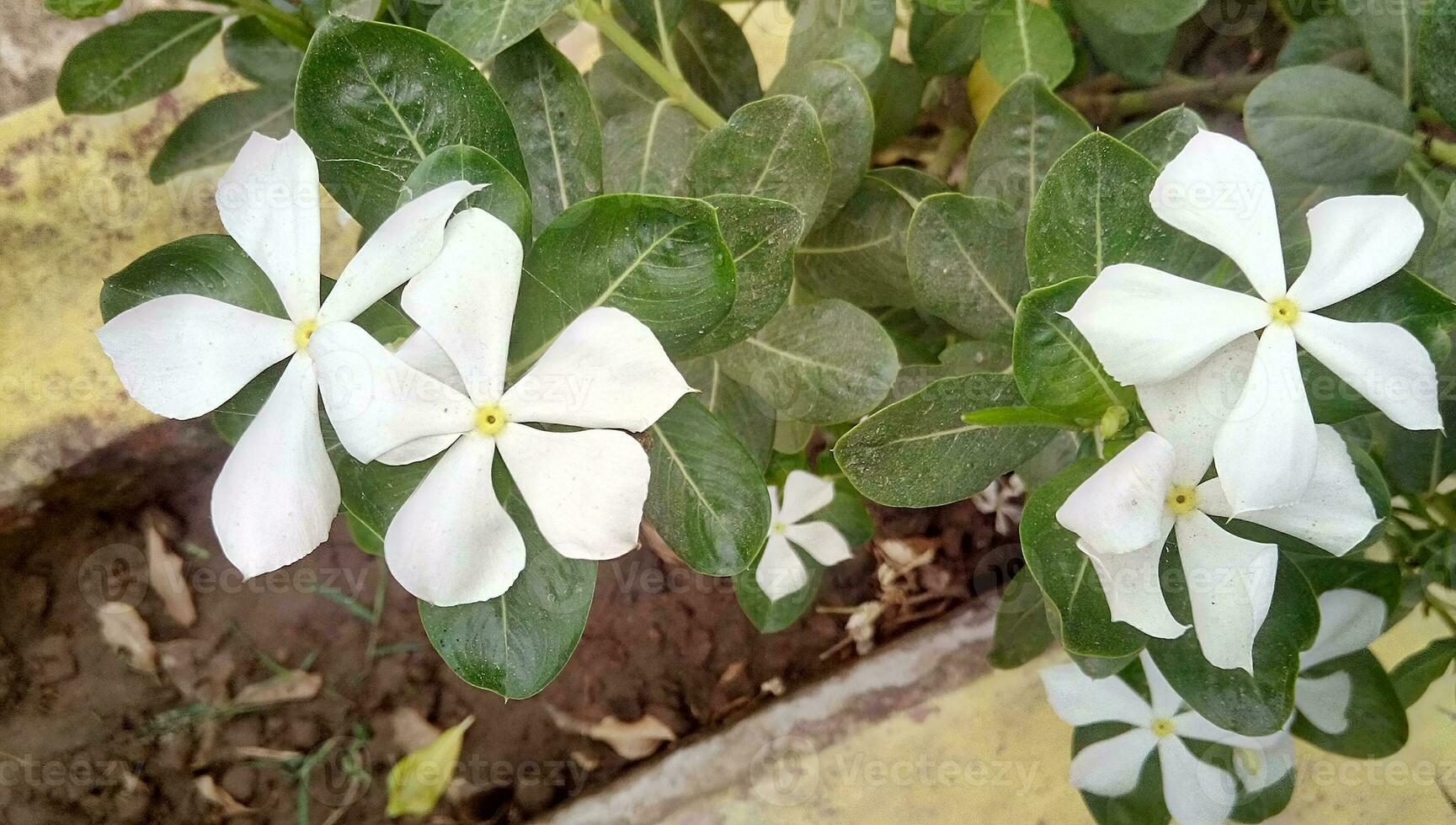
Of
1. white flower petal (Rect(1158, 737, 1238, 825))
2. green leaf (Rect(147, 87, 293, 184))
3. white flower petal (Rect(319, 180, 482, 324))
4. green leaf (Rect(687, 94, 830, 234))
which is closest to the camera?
white flower petal (Rect(319, 180, 482, 324))

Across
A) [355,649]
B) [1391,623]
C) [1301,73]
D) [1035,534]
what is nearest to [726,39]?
[1301,73]

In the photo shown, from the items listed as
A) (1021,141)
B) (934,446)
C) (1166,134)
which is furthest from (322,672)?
(1166,134)

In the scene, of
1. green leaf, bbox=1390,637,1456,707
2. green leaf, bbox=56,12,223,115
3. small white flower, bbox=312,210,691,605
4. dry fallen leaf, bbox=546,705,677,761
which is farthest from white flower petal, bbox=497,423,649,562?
dry fallen leaf, bbox=546,705,677,761

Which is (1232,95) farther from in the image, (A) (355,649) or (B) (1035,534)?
(A) (355,649)

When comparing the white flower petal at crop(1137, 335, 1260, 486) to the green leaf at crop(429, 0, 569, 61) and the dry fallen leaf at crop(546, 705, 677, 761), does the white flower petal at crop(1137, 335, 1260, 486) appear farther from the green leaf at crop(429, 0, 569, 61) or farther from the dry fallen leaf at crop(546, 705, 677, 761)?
the dry fallen leaf at crop(546, 705, 677, 761)

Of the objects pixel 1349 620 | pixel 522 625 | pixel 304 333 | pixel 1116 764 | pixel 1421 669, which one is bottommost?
pixel 1116 764

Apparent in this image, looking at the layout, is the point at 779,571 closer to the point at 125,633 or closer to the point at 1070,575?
the point at 1070,575
